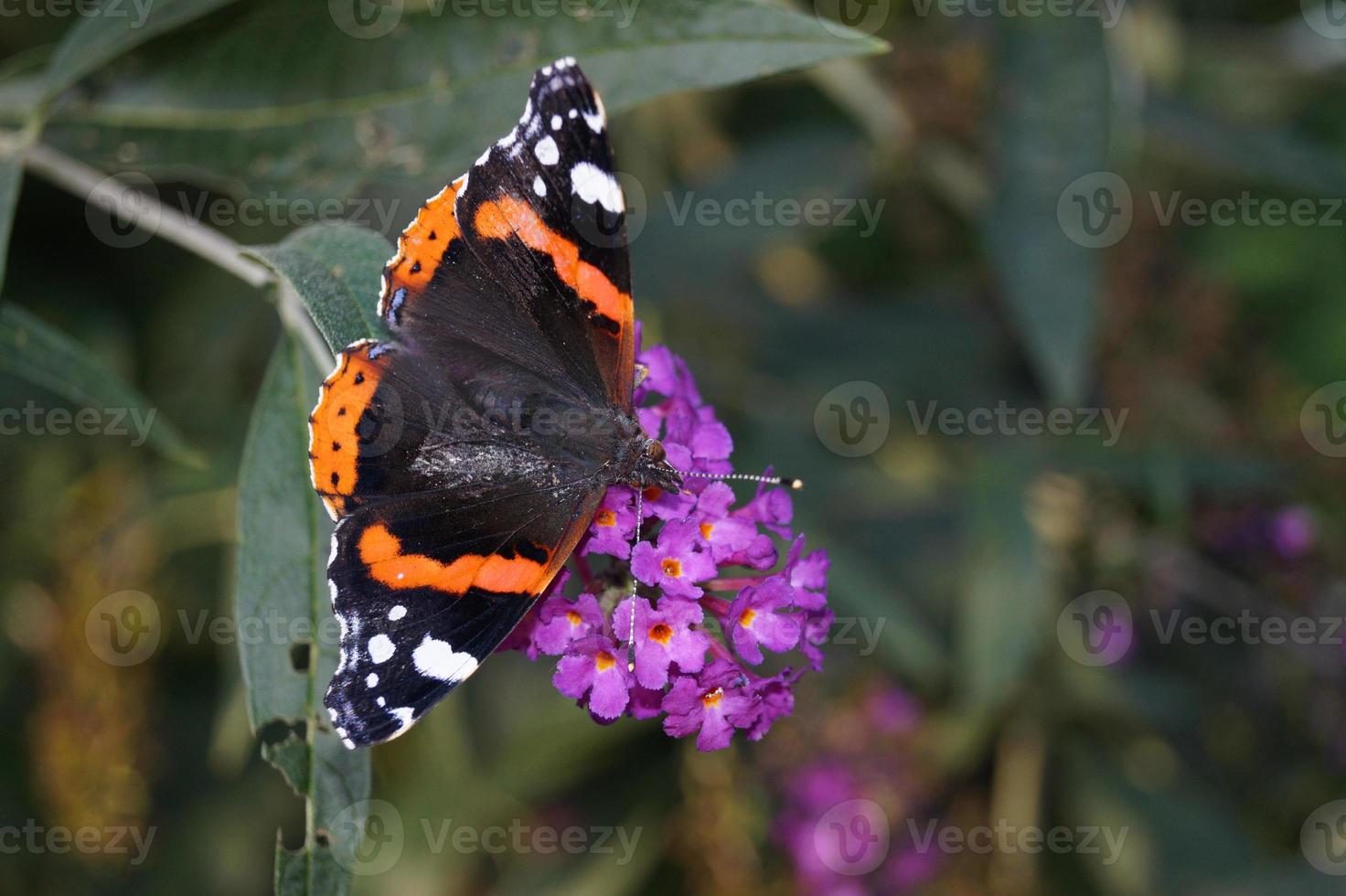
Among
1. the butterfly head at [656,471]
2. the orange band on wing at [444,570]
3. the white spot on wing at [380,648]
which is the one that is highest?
the butterfly head at [656,471]

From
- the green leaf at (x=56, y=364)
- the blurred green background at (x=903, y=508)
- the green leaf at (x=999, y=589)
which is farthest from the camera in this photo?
the green leaf at (x=999, y=589)

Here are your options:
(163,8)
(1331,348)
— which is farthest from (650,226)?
(1331,348)

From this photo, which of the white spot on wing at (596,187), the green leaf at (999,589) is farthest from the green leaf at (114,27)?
the green leaf at (999,589)

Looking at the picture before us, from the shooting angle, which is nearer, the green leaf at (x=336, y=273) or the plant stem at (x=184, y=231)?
the green leaf at (x=336, y=273)

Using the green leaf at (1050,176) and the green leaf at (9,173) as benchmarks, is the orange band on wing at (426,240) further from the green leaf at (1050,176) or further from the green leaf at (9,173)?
the green leaf at (1050,176)

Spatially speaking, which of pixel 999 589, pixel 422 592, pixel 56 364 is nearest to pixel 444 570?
pixel 422 592
